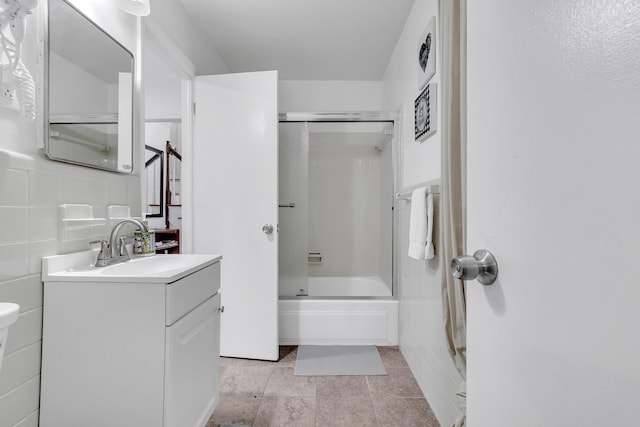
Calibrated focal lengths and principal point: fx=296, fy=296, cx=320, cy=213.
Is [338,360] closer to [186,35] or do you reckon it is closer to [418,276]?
[418,276]

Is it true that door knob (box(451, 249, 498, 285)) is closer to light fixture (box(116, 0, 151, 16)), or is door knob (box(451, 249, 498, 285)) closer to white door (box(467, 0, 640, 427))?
white door (box(467, 0, 640, 427))

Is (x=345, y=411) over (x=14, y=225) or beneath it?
beneath

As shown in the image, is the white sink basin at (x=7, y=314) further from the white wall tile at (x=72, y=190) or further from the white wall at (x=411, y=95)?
the white wall at (x=411, y=95)

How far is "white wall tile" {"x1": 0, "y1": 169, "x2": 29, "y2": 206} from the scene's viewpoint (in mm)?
901

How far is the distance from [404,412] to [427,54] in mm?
1951

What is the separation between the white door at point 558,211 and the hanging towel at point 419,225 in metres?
1.07

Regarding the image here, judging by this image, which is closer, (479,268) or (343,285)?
(479,268)

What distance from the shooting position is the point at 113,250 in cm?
129

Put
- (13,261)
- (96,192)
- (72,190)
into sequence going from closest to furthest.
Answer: (13,261) → (72,190) → (96,192)

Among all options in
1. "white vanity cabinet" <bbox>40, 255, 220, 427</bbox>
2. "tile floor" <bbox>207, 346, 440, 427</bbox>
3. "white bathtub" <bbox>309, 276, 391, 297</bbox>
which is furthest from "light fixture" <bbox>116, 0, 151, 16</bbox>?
"white bathtub" <bbox>309, 276, 391, 297</bbox>

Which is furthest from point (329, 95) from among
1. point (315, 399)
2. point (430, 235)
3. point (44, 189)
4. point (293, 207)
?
point (315, 399)

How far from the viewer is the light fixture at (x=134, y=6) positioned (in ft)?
4.09

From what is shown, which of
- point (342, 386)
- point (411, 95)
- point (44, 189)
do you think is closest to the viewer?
point (44, 189)

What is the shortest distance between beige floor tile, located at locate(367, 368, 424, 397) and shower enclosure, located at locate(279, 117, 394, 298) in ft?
2.38
